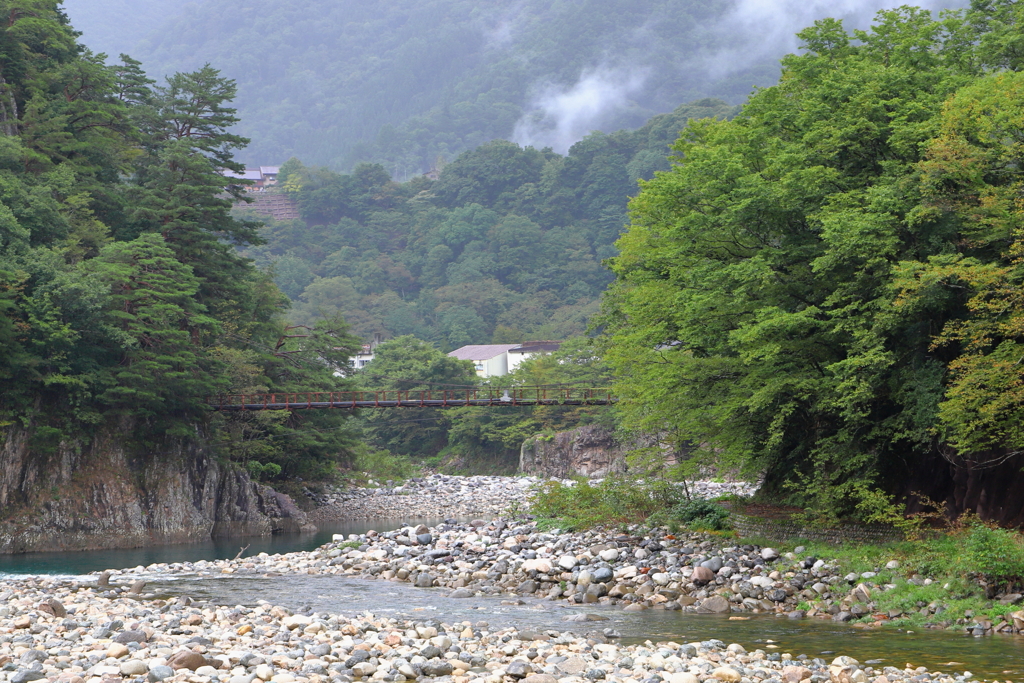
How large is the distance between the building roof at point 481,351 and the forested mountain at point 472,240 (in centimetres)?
512

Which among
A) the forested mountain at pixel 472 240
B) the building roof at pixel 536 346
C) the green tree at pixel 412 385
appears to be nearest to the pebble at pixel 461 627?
the green tree at pixel 412 385

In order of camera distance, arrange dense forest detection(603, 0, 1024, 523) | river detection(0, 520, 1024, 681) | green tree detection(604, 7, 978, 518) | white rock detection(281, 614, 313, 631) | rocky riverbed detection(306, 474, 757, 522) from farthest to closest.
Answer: rocky riverbed detection(306, 474, 757, 522)
green tree detection(604, 7, 978, 518)
dense forest detection(603, 0, 1024, 523)
white rock detection(281, 614, 313, 631)
river detection(0, 520, 1024, 681)

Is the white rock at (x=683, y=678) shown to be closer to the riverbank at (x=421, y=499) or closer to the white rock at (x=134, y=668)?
the white rock at (x=134, y=668)

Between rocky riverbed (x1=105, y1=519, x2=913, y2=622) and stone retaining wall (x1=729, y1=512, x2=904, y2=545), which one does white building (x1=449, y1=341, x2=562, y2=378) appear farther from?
stone retaining wall (x1=729, y1=512, x2=904, y2=545)

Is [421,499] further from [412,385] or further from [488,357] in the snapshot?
[488,357]

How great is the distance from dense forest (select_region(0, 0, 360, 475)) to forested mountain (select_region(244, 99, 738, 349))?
158 ft

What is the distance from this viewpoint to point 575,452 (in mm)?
58125

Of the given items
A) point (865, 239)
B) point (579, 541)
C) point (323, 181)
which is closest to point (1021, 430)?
point (865, 239)

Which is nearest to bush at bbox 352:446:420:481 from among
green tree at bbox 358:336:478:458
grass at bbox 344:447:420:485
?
grass at bbox 344:447:420:485

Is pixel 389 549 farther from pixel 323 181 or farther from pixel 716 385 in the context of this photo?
pixel 323 181

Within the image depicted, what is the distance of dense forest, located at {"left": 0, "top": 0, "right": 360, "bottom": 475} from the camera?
99.5 ft

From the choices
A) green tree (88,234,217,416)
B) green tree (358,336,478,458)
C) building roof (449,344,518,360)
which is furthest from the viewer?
building roof (449,344,518,360)

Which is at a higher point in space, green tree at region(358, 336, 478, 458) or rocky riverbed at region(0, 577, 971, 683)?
green tree at region(358, 336, 478, 458)

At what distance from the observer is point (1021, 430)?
15.0 metres
